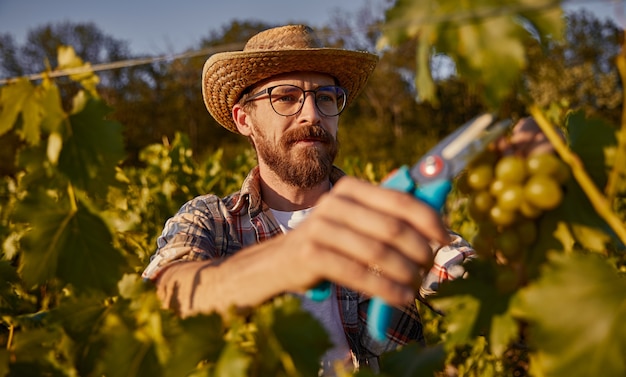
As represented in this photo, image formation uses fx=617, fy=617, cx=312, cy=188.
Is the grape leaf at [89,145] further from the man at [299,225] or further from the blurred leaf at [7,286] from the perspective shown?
the blurred leaf at [7,286]

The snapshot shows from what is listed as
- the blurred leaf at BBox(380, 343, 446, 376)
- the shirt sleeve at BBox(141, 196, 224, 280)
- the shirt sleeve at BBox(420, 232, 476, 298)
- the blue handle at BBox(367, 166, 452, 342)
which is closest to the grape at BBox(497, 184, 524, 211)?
the blue handle at BBox(367, 166, 452, 342)

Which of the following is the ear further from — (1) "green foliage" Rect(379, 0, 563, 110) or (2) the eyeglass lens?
(1) "green foliage" Rect(379, 0, 563, 110)

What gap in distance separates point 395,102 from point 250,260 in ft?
99.7

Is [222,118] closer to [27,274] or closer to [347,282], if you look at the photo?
[27,274]

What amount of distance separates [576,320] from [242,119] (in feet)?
8.03

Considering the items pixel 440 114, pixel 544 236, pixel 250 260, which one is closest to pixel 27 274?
pixel 250 260

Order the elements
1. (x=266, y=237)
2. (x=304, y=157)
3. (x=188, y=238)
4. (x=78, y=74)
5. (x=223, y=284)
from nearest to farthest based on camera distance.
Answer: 1. (x=223, y=284)
2. (x=78, y=74)
3. (x=188, y=238)
4. (x=266, y=237)
5. (x=304, y=157)

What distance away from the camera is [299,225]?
100cm

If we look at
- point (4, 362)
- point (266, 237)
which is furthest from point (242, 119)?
point (4, 362)

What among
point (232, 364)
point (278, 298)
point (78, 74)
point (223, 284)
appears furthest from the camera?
point (78, 74)

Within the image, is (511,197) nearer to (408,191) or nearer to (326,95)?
(408,191)

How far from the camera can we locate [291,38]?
2.80 metres

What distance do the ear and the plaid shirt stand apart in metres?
0.65

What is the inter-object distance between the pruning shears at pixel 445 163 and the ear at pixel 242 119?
2.12 meters
